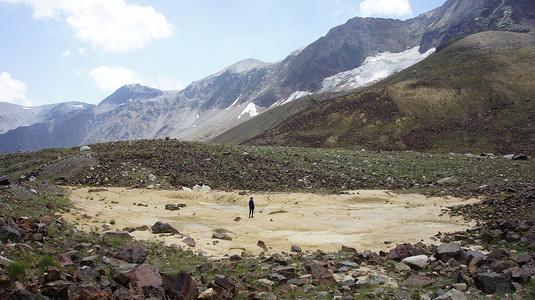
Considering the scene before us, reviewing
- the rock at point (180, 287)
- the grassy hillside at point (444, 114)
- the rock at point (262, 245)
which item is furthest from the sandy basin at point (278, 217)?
the grassy hillside at point (444, 114)

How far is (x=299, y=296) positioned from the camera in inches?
289

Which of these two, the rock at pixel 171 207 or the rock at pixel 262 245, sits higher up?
the rock at pixel 171 207

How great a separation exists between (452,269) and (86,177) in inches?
928

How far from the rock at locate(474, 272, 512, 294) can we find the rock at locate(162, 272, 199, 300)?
634 cm

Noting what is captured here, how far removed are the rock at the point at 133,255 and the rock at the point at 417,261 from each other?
7.15 m

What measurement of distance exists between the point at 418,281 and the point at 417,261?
3.96 ft

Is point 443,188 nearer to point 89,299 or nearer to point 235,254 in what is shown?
point 235,254

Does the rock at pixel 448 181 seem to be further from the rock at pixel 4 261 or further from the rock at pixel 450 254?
the rock at pixel 4 261

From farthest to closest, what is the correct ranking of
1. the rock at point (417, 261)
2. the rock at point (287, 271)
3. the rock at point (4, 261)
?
the rock at point (417, 261) < the rock at point (287, 271) < the rock at point (4, 261)

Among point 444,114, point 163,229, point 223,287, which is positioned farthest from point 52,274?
point 444,114

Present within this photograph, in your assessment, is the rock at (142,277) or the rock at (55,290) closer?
the rock at (55,290)

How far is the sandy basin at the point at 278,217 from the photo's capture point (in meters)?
12.0

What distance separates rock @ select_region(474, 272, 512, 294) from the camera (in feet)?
23.4

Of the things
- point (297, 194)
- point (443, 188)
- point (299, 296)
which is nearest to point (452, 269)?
point (299, 296)
